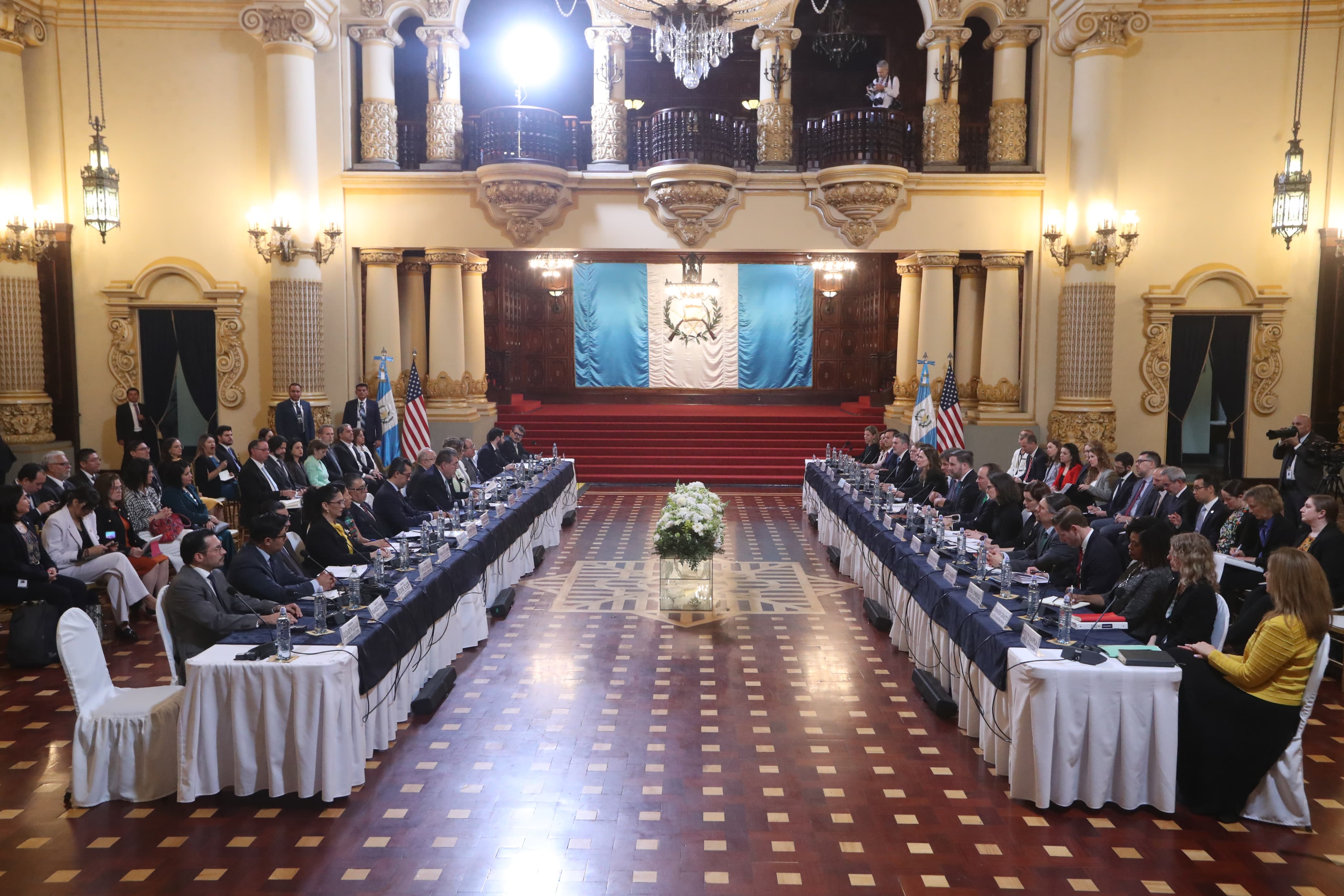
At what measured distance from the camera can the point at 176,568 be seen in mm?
9281

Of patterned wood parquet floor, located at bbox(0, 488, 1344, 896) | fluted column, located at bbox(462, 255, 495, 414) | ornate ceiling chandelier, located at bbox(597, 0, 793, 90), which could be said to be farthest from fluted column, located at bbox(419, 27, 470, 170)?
patterned wood parquet floor, located at bbox(0, 488, 1344, 896)

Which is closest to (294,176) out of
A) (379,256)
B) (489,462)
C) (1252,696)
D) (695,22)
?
(379,256)

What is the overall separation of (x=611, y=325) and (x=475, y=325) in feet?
15.7

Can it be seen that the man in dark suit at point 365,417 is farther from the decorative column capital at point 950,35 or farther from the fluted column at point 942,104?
the decorative column capital at point 950,35

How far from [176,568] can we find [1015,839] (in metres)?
8.05

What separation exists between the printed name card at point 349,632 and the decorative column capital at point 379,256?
1148cm

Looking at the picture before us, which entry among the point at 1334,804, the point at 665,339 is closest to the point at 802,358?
the point at 665,339

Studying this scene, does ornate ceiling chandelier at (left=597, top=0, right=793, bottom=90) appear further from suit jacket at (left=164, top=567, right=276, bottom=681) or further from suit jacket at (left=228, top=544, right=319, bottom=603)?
suit jacket at (left=164, top=567, right=276, bottom=681)

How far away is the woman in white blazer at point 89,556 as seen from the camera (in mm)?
7977

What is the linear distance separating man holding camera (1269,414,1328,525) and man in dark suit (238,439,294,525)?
1161 centimetres

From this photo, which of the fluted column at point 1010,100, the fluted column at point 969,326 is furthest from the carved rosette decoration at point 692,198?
the fluted column at point 969,326

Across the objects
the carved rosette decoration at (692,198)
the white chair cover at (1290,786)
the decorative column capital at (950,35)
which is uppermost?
the decorative column capital at (950,35)

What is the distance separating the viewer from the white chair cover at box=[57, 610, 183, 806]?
205 inches

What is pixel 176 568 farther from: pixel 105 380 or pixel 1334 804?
pixel 1334 804
